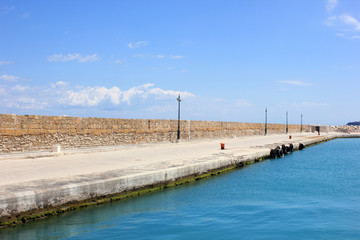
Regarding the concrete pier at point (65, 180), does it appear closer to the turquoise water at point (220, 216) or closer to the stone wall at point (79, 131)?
the turquoise water at point (220, 216)

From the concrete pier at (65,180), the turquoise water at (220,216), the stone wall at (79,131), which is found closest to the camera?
the concrete pier at (65,180)

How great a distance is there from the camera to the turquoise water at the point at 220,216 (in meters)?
7.48

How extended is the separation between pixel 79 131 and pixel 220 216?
1280 centimetres

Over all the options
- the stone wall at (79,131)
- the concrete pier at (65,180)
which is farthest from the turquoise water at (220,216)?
the stone wall at (79,131)

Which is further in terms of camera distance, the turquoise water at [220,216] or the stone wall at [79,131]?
the stone wall at [79,131]

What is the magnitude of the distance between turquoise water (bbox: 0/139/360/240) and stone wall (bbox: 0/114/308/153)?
29.4 feet

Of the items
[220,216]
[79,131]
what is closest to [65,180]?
[220,216]

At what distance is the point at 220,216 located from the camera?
888cm

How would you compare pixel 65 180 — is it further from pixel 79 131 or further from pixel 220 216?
pixel 79 131

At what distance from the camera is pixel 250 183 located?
45.4 feet

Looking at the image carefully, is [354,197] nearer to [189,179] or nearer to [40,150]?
[189,179]

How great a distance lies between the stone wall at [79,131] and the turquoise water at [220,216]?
897 centimetres

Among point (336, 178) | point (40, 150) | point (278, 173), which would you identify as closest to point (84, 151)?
point (40, 150)

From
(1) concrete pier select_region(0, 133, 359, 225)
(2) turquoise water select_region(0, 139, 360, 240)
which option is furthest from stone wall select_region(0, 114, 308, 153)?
(2) turquoise water select_region(0, 139, 360, 240)
